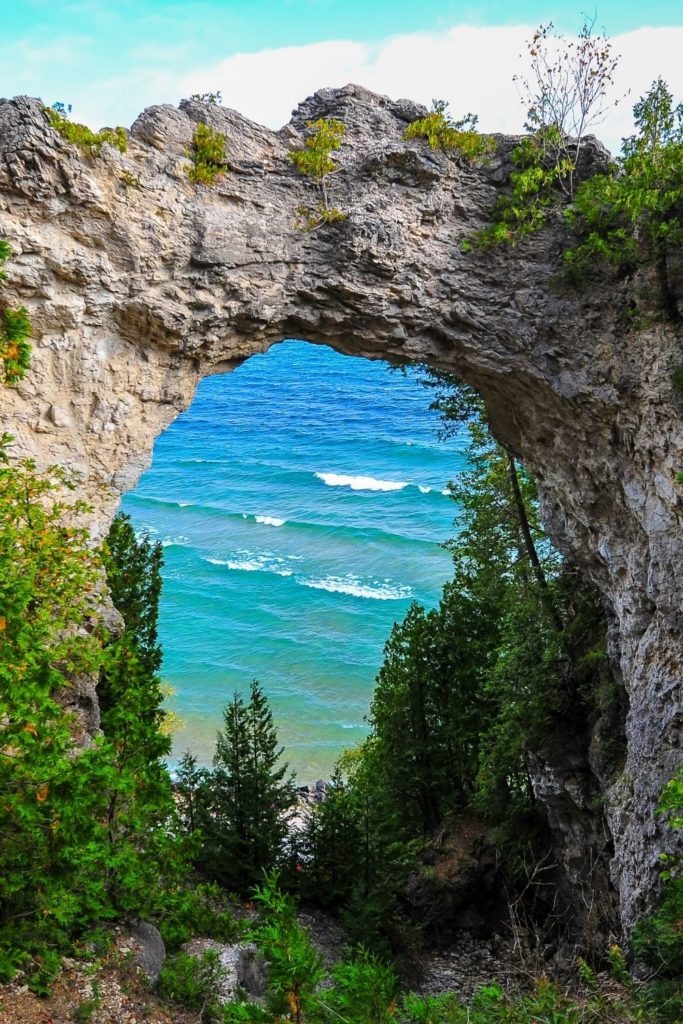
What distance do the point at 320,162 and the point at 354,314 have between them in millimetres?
2620

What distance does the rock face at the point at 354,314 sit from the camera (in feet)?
42.3

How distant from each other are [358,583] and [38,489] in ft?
115

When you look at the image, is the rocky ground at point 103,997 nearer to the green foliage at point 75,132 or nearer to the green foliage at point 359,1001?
the green foliage at point 359,1001

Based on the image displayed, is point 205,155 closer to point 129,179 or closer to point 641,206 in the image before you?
point 129,179

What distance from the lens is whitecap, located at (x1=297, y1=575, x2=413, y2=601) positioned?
143 feet

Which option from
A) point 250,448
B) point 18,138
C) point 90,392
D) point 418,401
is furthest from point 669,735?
point 418,401

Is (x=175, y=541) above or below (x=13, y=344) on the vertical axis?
above

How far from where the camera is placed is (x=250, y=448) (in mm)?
65562

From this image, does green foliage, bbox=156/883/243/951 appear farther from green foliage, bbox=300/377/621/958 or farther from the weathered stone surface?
green foliage, bbox=300/377/621/958

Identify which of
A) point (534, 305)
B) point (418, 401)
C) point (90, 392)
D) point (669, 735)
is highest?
point (418, 401)

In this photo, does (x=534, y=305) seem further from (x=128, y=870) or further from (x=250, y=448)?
(x=250, y=448)

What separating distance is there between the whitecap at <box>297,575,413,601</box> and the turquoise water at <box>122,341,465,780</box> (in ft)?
0.27

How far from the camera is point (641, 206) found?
13.0m

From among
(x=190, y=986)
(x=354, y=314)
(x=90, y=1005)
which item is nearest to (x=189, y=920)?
(x=190, y=986)
